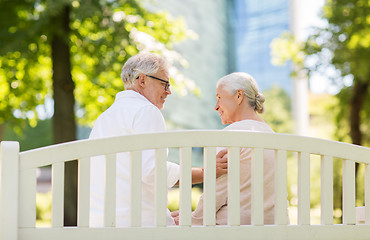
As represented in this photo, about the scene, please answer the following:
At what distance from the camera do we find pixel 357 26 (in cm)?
1116

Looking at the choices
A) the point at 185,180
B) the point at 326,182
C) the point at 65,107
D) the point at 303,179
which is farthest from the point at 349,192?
the point at 65,107

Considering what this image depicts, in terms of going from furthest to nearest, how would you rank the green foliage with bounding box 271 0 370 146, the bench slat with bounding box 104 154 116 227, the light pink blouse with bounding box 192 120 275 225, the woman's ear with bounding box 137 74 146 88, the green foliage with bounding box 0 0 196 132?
1. the green foliage with bounding box 271 0 370 146
2. the green foliage with bounding box 0 0 196 132
3. the woman's ear with bounding box 137 74 146 88
4. the light pink blouse with bounding box 192 120 275 225
5. the bench slat with bounding box 104 154 116 227

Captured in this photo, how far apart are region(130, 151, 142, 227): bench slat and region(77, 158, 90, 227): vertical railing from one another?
0.16 meters

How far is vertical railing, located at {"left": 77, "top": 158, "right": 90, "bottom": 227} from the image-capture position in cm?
200

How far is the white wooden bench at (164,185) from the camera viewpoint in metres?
1.96

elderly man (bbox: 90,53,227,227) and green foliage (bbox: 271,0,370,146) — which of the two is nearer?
elderly man (bbox: 90,53,227,227)

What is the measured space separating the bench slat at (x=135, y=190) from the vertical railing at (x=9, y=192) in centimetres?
41

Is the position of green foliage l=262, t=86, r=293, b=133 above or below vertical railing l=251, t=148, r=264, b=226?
above

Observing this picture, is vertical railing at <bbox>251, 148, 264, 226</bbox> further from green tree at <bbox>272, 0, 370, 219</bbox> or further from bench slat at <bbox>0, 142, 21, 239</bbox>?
green tree at <bbox>272, 0, 370, 219</bbox>

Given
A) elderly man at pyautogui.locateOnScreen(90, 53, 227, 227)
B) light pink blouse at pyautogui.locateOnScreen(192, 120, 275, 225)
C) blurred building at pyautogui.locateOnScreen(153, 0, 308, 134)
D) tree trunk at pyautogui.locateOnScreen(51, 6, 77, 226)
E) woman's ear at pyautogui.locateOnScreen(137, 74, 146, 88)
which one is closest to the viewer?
elderly man at pyautogui.locateOnScreen(90, 53, 227, 227)

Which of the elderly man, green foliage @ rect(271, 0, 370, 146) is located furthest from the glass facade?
the elderly man

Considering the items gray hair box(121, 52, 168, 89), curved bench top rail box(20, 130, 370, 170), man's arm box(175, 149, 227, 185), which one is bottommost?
man's arm box(175, 149, 227, 185)

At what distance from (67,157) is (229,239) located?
70 centimetres

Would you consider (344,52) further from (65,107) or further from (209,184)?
(209,184)
